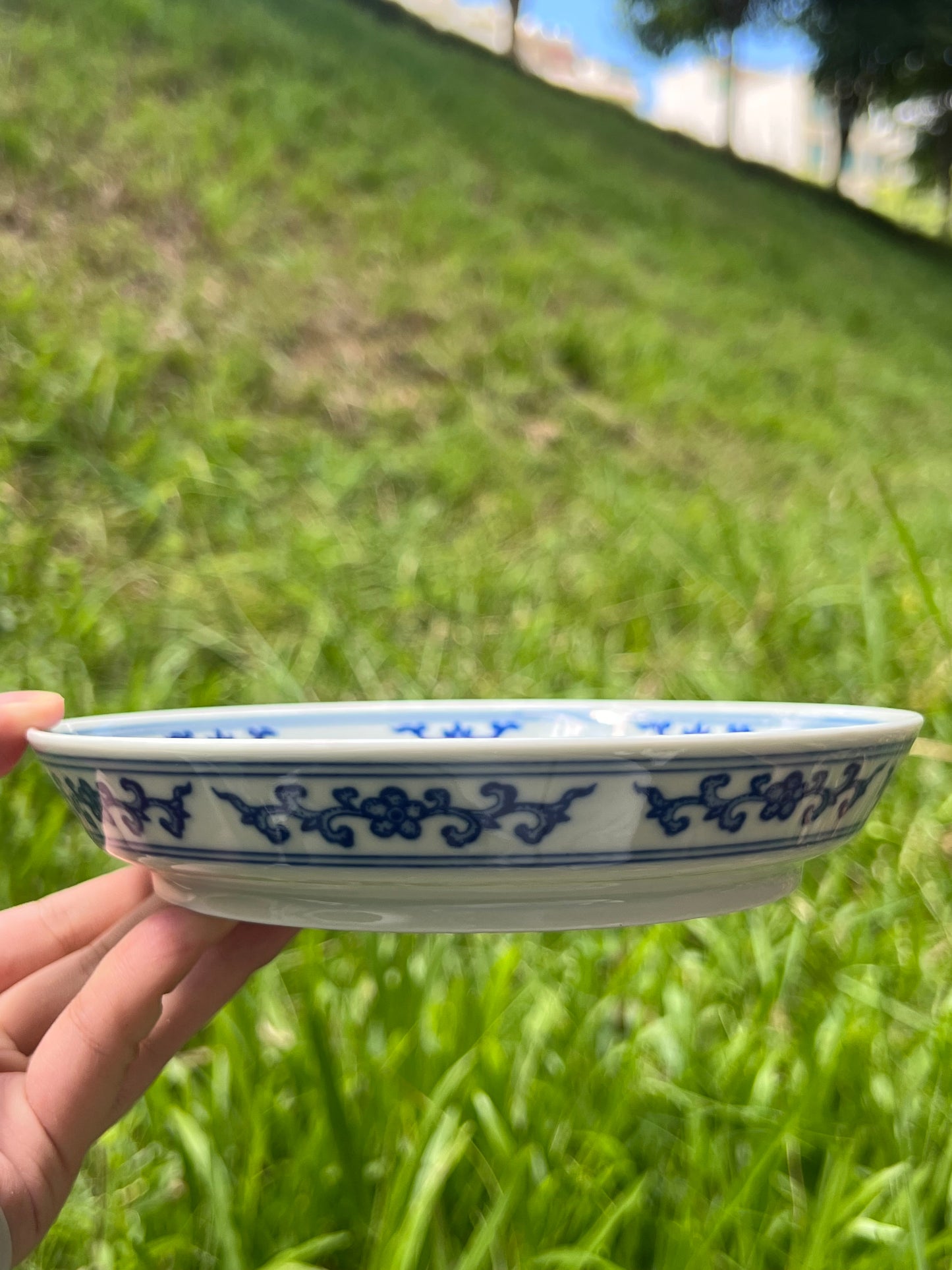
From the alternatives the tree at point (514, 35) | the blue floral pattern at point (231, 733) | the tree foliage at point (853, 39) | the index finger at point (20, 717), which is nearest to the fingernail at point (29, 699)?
the index finger at point (20, 717)

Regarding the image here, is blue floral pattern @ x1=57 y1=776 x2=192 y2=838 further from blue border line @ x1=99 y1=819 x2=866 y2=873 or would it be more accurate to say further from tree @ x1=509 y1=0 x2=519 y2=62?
tree @ x1=509 y1=0 x2=519 y2=62

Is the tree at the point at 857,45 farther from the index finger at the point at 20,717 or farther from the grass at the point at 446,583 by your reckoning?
the index finger at the point at 20,717

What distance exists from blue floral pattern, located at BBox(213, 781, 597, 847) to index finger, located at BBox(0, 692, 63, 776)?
0.20 metres

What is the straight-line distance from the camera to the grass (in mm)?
796

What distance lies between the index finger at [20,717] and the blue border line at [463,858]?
5.9 inches

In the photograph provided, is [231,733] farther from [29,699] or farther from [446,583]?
[446,583]

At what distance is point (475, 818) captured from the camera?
41 cm

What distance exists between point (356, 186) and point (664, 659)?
89.8 inches

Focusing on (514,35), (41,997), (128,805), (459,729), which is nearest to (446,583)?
(459,729)

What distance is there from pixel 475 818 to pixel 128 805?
161 mm

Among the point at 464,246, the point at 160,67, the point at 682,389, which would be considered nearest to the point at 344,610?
the point at 682,389

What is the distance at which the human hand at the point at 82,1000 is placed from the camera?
1.73ft

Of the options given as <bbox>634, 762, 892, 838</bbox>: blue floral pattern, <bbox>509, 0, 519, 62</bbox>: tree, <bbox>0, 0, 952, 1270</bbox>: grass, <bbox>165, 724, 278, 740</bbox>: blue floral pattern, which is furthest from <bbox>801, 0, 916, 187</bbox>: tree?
<bbox>634, 762, 892, 838</bbox>: blue floral pattern

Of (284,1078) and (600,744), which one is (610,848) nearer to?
(600,744)
